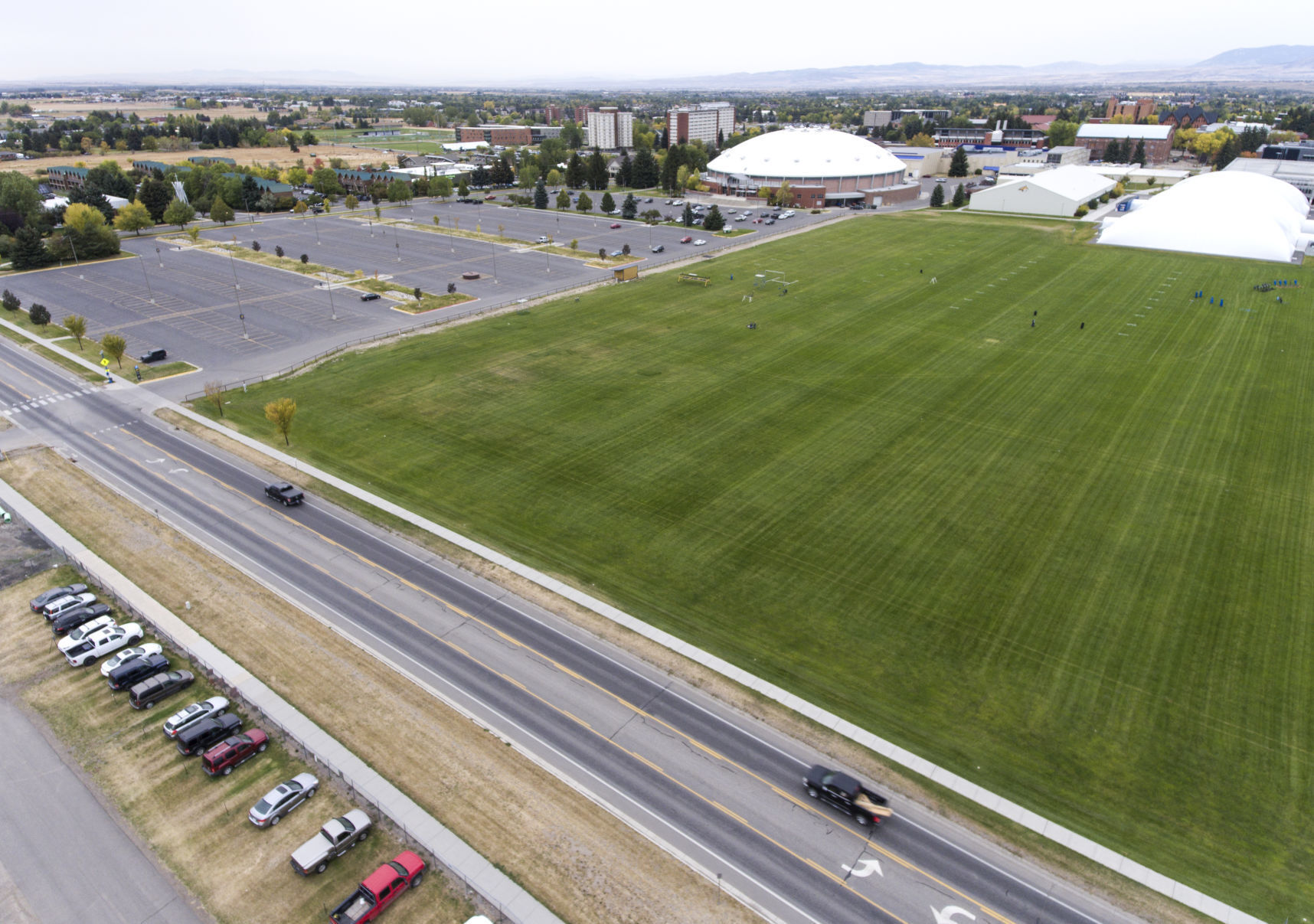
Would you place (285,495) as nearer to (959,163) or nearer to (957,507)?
(957,507)

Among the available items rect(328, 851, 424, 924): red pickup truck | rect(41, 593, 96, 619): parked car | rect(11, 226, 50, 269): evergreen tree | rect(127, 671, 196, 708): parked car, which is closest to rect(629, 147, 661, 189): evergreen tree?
rect(11, 226, 50, 269): evergreen tree

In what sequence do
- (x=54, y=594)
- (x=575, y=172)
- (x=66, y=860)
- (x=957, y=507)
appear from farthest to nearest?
(x=575, y=172) → (x=957, y=507) → (x=54, y=594) → (x=66, y=860)

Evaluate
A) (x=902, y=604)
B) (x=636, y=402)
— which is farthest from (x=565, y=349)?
(x=902, y=604)

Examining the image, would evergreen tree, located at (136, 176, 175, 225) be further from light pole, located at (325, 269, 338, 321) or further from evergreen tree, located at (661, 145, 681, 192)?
evergreen tree, located at (661, 145, 681, 192)

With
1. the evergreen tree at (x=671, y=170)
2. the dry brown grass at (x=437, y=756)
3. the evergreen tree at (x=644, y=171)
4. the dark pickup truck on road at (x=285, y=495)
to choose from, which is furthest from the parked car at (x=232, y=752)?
the evergreen tree at (x=644, y=171)

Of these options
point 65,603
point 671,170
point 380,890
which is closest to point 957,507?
point 380,890
